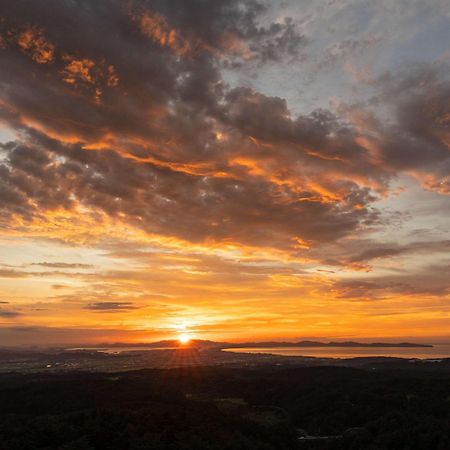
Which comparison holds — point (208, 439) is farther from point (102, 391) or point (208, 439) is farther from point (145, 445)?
point (102, 391)

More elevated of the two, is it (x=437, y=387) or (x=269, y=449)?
(x=437, y=387)

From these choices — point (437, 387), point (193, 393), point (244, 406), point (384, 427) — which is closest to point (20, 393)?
point (193, 393)

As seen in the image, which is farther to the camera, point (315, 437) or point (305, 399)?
point (305, 399)

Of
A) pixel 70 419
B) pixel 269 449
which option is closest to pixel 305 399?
pixel 269 449

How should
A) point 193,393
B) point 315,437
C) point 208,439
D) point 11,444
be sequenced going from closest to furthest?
1. point 11,444
2. point 208,439
3. point 315,437
4. point 193,393

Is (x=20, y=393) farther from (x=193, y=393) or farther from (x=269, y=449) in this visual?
(x=269, y=449)

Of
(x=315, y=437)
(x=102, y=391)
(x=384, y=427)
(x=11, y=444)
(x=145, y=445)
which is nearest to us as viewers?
(x=11, y=444)
